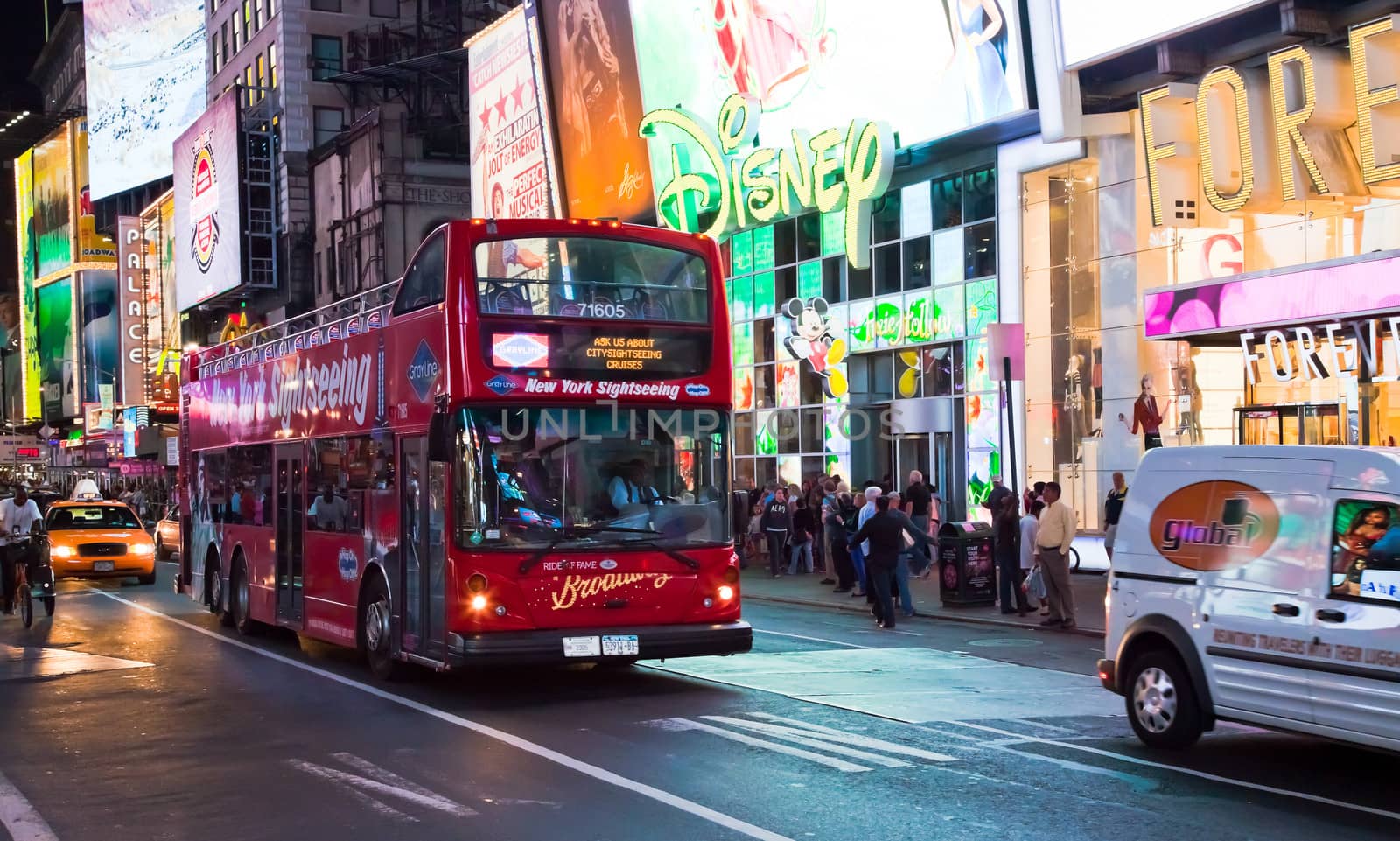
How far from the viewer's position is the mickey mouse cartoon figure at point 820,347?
3238cm

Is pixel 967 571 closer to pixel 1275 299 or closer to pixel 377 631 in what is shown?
pixel 1275 299

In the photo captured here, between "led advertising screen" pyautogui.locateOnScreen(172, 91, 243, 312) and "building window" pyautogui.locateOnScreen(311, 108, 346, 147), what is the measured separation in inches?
136

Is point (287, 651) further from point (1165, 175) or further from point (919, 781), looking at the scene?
point (1165, 175)

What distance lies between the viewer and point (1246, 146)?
2325 cm

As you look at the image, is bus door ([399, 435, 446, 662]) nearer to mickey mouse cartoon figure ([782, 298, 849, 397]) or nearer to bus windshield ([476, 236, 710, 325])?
bus windshield ([476, 236, 710, 325])

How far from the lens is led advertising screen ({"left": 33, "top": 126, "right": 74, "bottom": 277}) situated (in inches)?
4242

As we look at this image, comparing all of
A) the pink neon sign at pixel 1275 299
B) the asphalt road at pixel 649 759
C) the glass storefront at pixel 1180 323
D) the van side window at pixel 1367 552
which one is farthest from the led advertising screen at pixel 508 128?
the van side window at pixel 1367 552

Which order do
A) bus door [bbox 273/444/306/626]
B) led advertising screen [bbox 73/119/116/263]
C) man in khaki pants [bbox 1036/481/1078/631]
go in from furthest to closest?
led advertising screen [bbox 73/119/116/263] < man in khaki pants [bbox 1036/481/1078/631] < bus door [bbox 273/444/306/626]

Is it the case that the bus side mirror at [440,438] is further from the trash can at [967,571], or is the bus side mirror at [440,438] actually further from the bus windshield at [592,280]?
the trash can at [967,571]

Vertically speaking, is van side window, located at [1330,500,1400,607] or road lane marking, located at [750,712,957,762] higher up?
van side window, located at [1330,500,1400,607]

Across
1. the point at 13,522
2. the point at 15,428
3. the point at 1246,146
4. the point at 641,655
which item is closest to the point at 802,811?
the point at 641,655

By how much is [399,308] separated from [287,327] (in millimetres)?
4440

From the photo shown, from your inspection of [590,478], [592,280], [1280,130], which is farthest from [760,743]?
[1280,130]

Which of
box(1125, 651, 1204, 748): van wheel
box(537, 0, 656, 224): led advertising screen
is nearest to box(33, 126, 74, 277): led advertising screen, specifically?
box(537, 0, 656, 224): led advertising screen
